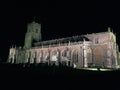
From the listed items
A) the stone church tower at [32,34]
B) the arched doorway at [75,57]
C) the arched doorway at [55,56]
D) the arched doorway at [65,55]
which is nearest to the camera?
the arched doorway at [75,57]

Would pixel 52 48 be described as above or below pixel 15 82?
above

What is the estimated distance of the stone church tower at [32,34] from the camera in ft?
246

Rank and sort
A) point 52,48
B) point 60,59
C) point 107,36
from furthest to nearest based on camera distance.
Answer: point 52,48
point 60,59
point 107,36

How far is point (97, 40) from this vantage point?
52.7 meters

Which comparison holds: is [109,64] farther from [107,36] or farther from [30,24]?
[30,24]

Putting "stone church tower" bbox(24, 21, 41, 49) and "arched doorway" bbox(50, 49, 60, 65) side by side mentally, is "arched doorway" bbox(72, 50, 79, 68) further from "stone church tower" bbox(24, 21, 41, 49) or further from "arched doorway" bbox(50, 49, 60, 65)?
"stone church tower" bbox(24, 21, 41, 49)

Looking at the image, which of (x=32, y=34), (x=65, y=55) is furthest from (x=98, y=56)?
(x=32, y=34)

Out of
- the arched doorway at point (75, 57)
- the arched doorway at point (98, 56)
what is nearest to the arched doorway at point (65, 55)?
the arched doorway at point (75, 57)

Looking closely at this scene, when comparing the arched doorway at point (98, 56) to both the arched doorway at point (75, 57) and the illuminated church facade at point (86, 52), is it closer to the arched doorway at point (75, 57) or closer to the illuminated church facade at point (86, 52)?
the illuminated church facade at point (86, 52)

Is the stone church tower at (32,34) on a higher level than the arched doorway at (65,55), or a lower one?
higher

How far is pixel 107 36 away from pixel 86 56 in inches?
426

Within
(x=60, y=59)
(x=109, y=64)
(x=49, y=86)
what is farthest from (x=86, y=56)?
(x=49, y=86)

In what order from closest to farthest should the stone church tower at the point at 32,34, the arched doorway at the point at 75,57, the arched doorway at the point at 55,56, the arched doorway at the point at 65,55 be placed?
the arched doorway at the point at 75,57 → the arched doorway at the point at 65,55 → the arched doorway at the point at 55,56 → the stone church tower at the point at 32,34

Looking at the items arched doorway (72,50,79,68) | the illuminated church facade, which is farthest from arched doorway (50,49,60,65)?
arched doorway (72,50,79,68)
